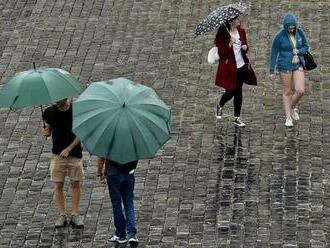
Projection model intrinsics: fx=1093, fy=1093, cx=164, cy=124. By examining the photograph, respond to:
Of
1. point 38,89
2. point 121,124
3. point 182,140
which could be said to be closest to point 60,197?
point 38,89

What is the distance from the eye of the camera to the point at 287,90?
14.0m

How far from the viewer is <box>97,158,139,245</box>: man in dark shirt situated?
11.2m

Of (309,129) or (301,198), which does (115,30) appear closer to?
(309,129)

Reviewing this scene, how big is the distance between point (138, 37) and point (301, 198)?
17.6 ft

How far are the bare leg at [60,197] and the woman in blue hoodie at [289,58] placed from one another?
11.5 feet

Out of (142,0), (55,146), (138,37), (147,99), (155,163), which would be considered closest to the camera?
(147,99)

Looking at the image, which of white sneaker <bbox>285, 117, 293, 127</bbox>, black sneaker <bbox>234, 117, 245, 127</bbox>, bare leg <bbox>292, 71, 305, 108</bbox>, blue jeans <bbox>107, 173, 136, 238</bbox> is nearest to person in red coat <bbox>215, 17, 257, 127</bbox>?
black sneaker <bbox>234, 117, 245, 127</bbox>

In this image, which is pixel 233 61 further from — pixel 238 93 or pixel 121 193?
pixel 121 193

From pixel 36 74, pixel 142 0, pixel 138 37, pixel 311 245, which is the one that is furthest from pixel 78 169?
pixel 142 0

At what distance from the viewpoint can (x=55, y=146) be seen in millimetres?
11703

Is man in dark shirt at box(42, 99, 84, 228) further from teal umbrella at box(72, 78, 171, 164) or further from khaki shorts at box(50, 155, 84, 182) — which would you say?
teal umbrella at box(72, 78, 171, 164)

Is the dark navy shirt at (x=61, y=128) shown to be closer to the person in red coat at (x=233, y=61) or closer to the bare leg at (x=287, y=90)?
the person in red coat at (x=233, y=61)

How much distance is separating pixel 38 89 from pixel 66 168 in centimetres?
101

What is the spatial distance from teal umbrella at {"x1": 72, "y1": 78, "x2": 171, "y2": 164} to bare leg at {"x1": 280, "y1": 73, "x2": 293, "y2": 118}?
11.3ft
